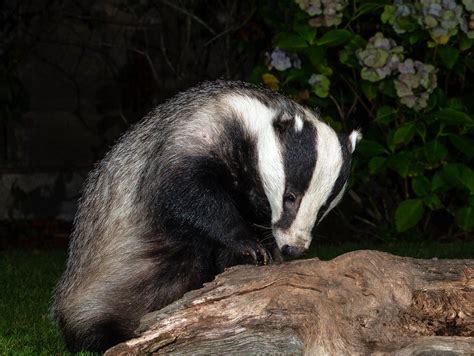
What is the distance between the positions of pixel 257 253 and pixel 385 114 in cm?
292

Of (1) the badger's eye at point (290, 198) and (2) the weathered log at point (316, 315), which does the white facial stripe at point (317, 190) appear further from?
(2) the weathered log at point (316, 315)

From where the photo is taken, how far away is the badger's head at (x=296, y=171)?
13.1ft

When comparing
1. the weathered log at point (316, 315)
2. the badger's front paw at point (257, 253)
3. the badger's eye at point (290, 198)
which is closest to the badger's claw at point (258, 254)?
the badger's front paw at point (257, 253)

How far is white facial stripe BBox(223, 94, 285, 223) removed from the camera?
4031mm

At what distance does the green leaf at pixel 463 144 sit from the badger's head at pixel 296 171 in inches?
97.8

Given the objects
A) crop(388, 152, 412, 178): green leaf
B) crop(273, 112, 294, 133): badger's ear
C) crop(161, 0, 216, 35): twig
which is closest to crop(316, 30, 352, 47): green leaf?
crop(388, 152, 412, 178): green leaf

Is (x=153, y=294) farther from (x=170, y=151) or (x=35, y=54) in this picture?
(x=35, y=54)

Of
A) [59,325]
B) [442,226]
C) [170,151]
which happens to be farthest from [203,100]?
[442,226]

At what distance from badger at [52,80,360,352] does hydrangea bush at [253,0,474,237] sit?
225 cm

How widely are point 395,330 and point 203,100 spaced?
56.0 inches

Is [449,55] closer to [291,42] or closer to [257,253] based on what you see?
[291,42]

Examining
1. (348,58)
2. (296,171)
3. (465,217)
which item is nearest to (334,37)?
(348,58)

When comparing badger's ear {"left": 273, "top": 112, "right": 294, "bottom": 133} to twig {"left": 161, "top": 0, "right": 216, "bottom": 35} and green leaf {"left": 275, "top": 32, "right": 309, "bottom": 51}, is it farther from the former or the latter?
twig {"left": 161, "top": 0, "right": 216, "bottom": 35}

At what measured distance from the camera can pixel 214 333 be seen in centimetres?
331
